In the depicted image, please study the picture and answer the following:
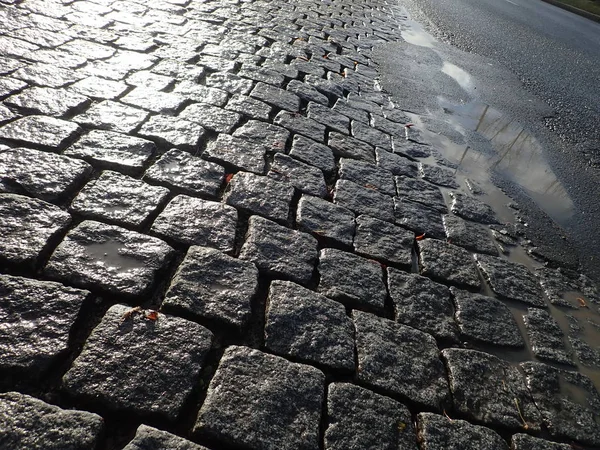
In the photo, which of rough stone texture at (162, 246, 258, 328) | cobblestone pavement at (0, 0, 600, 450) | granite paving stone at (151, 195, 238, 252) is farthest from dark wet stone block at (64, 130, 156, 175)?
rough stone texture at (162, 246, 258, 328)

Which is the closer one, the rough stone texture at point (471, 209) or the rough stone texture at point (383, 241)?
the rough stone texture at point (383, 241)

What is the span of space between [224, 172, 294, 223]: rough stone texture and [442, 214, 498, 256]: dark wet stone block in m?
1.14

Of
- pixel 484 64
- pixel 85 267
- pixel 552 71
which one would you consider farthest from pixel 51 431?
pixel 552 71

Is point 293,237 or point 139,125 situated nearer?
point 293,237

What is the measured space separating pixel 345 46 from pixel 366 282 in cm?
464

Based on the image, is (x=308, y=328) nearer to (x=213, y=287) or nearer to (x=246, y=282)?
(x=246, y=282)

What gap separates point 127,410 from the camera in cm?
132

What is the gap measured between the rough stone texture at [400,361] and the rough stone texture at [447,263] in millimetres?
532

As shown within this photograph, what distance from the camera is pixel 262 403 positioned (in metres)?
1.45

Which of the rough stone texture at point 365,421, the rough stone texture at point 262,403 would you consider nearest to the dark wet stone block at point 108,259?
the rough stone texture at point 262,403

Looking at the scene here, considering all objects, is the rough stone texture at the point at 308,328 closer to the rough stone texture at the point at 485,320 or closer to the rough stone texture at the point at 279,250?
the rough stone texture at the point at 279,250

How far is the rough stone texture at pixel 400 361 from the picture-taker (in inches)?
66.4

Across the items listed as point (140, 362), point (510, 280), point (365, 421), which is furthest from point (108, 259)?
point (510, 280)

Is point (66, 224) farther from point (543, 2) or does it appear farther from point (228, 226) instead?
point (543, 2)
